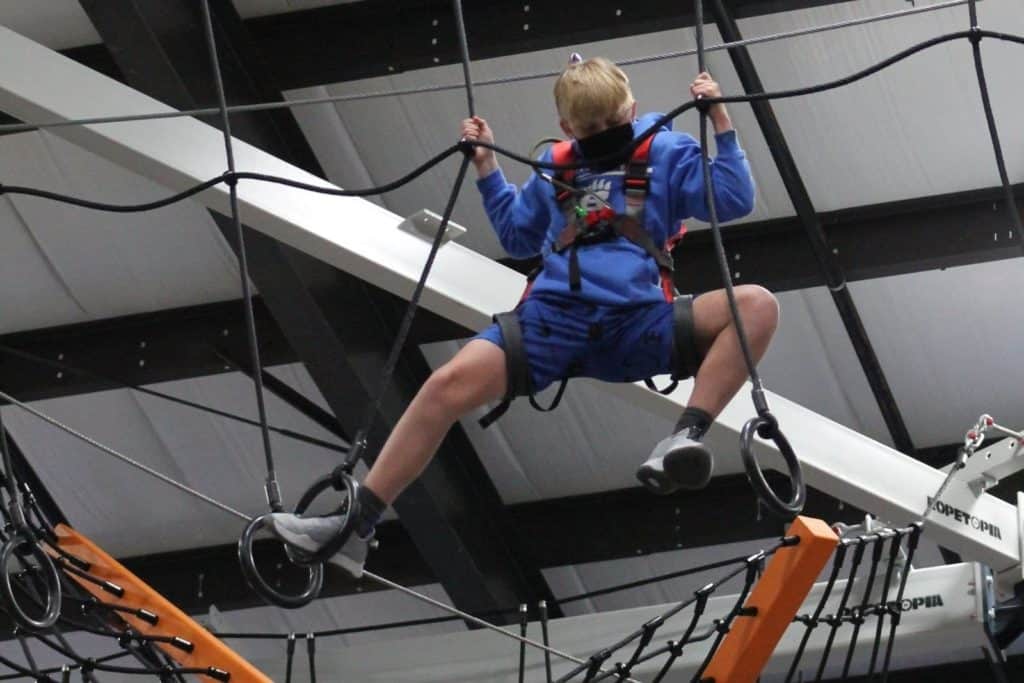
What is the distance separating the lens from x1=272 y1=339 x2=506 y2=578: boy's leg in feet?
12.4

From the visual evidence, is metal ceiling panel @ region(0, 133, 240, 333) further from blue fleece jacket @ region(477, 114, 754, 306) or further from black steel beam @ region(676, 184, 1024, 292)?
blue fleece jacket @ region(477, 114, 754, 306)

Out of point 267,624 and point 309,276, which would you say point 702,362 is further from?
point 267,624

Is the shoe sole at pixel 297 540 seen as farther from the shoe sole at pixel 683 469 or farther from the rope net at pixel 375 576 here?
the shoe sole at pixel 683 469

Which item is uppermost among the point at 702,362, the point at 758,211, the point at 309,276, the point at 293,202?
the point at 758,211

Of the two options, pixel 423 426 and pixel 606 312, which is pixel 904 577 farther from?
pixel 423 426

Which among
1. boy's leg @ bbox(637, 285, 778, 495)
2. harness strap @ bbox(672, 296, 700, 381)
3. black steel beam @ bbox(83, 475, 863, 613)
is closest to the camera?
boy's leg @ bbox(637, 285, 778, 495)

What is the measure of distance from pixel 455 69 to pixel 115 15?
1.09 m

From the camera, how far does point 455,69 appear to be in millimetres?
5973

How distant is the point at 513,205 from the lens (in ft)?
13.5

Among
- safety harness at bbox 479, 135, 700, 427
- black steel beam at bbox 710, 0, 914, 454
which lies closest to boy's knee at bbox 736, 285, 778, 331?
safety harness at bbox 479, 135, 700, 427

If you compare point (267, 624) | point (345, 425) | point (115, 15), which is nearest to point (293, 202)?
point (115, 15)

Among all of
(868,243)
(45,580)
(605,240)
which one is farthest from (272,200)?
(868,243)

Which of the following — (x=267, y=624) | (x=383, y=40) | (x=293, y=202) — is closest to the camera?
(x=293, y=202)

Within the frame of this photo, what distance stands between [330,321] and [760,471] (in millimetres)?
2719
